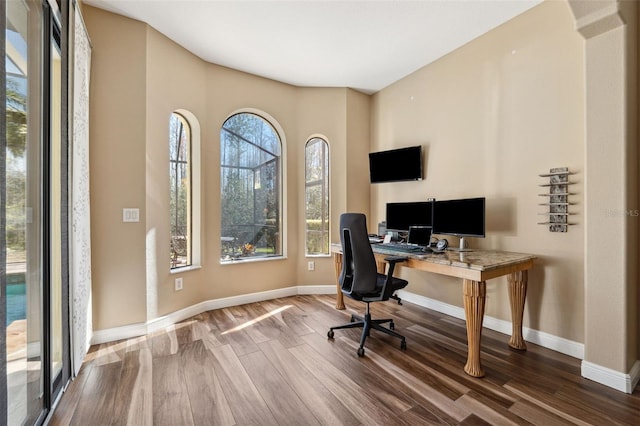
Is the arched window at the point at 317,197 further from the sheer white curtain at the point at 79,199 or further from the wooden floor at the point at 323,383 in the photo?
the sheer white curtain at the point at 79,199

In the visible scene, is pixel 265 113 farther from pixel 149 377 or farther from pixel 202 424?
pixel 202 424

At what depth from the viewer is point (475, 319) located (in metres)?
2.03

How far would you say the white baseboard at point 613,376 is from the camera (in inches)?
71.9

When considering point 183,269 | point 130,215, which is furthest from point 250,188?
point 130,215

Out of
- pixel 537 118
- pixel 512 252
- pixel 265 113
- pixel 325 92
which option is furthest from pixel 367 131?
pixel 512 252

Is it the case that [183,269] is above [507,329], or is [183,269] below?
above

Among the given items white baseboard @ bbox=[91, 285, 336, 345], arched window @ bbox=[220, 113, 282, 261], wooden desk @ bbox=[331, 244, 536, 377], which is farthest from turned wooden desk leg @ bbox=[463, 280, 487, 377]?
arched window @ bbox=[220, 113, 282, 261]

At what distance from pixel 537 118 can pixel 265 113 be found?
2.97m

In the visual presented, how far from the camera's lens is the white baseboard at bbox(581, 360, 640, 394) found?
A: 1827 mm

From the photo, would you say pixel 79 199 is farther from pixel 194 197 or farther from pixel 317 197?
pixel 317 197

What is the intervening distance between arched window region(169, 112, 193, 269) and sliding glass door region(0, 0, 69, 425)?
1.24m

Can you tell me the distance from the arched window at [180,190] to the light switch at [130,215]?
440mm

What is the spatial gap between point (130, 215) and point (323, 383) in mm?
2194

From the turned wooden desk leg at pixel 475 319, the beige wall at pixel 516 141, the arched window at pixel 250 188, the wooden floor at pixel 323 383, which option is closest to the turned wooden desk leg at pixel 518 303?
the wooden floor at pixel 323 383
